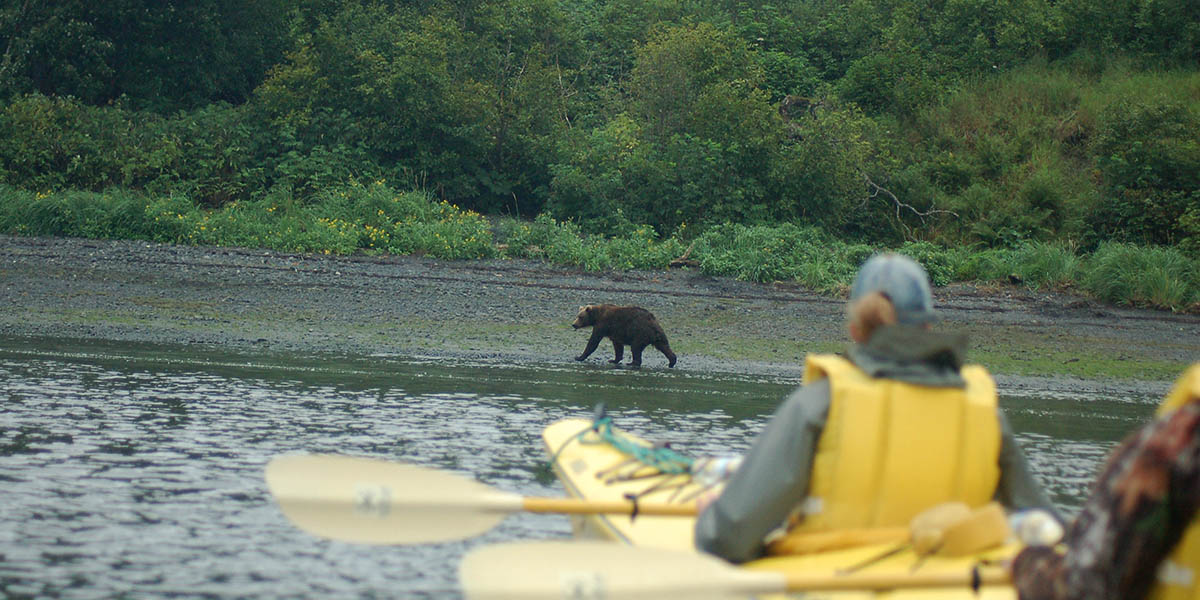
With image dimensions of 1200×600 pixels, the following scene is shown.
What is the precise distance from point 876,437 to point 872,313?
0.45 m

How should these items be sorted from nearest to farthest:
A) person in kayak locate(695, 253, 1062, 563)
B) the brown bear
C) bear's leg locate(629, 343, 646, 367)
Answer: person in kayak locate(695, 253, 1062, 563)
the brown bear
bear's leg locate(629, 343, 646, 367)

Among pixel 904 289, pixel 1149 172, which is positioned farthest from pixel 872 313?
pixel 1149 172

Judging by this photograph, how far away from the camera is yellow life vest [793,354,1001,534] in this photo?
4.20m

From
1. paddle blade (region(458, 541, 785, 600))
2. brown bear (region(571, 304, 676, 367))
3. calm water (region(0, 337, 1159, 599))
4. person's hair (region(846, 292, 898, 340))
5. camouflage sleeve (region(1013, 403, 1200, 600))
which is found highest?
person's hair (region(846, 292, 898, 340))

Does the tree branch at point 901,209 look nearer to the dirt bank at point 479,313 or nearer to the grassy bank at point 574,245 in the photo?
the grassy bank at point 574,245

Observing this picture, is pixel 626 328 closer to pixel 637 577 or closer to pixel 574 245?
pixel 574 245

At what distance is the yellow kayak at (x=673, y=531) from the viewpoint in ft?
13.8

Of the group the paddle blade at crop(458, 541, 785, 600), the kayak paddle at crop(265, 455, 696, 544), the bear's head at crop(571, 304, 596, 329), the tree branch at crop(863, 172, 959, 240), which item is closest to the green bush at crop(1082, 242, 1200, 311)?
the tree branch at crop(863, 172, 959, 240)

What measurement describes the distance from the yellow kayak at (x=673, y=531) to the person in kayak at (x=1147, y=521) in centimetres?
82

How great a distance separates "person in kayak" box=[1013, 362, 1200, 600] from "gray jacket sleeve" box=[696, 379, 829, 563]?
1006mm

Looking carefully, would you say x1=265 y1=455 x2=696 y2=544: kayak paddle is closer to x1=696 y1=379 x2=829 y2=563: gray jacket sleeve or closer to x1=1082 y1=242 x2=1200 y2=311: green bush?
x1=696 y1=379 x2=829 y2=563: gray jacket sleeve

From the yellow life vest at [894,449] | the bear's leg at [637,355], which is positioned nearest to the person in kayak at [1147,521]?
the yellow life vest at [894,449]

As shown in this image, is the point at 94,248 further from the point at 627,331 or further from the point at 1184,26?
the point at 1184,26

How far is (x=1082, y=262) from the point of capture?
66.6 ft
